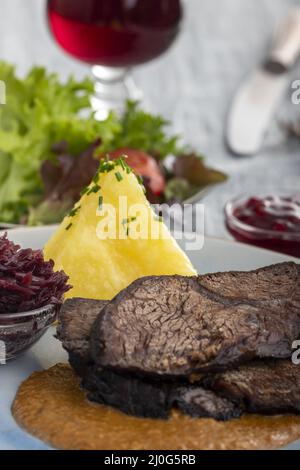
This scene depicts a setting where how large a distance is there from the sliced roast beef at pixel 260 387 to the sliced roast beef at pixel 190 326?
0.19 feet

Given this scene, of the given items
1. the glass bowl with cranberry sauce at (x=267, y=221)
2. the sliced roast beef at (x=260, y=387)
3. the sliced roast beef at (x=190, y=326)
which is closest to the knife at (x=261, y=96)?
the glass bowl with cranberry sauce at (x=267, y=221)

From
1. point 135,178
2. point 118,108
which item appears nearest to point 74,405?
point 135,178

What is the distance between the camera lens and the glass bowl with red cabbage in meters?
3.58

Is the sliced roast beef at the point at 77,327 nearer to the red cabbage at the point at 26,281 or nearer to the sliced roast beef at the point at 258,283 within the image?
the red cabbage at the point at 26,281

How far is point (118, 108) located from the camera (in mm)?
7242

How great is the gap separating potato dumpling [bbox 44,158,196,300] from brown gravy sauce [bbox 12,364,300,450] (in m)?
0.81

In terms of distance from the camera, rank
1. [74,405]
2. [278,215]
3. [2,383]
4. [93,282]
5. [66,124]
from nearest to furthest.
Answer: [74,405]
[2,383]
[93,282]
[278,215]
[66,124]

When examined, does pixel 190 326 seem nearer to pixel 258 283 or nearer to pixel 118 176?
pixel 258 283

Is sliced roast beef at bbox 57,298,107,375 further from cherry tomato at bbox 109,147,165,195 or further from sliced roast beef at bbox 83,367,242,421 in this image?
cherry tomato at bbox 109,147,165,195

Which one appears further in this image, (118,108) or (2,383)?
(118,108)

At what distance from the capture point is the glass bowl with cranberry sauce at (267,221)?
5.22 m

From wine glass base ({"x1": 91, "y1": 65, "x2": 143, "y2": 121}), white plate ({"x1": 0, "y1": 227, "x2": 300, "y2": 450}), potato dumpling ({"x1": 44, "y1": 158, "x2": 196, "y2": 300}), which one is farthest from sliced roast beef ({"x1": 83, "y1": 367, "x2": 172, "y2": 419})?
wine glass base ({"x1": 91, "y1": 65, "x2": 143, "y2": 121})
